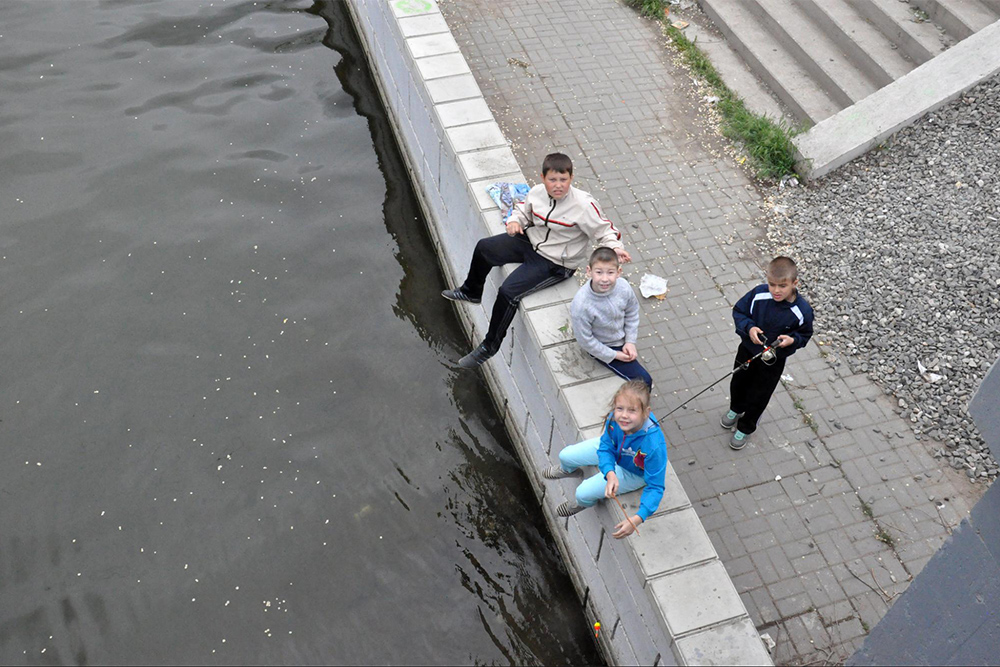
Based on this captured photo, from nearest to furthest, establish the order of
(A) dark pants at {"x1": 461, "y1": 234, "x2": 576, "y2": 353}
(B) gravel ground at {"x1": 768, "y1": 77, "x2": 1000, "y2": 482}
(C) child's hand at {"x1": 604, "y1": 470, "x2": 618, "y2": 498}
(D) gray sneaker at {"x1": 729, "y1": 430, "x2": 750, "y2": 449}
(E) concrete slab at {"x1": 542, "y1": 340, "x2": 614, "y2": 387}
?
(C) child's hand at {"x1": 604, "y1": 470, "x2": 618, "y2": 498} → (E) concrete slab at {"x1": 542, "y1": 340, "x2": 614, "y2": 387} → (A) dark pants at {"x1": 461, "y1": 234, "x2": 576, "y2": 353} → (D) gray sneaker at {"x1": 729, "y1": 430, "x2": 750, "y2": 449} → (B) gravel ground at {"x1": 768, "y1": 77, "x2": 1000, "y2": 482}

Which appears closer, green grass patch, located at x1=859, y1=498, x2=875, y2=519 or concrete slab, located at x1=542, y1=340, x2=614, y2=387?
concrete slab, located at x1=542, y1=340, x2=614, y2=387

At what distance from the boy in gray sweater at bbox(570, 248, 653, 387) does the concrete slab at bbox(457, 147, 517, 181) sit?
170cm

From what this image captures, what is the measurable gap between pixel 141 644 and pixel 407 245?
448 centimetres

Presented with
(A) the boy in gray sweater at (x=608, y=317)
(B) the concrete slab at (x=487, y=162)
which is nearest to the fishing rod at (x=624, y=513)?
(A) the boy in gray sweater at (x=608, y=317)

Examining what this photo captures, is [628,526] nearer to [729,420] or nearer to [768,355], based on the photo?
[768,355]

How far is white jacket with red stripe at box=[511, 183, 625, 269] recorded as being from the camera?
6129 mm

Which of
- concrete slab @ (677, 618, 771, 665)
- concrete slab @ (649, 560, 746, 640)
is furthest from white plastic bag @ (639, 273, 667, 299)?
concrete slab @ (677, 618, 771, 665)

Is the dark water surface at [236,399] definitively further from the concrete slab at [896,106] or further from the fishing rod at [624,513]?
the concrete slab at [896,106]

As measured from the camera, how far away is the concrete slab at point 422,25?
27.2 feet

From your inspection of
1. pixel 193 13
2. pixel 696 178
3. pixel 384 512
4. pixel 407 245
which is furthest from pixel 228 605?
pixel 193 13

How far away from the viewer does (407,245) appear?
28.7ft

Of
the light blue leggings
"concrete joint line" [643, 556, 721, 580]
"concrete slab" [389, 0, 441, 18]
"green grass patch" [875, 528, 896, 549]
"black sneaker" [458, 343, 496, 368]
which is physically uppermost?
"concrete slab" [389, 0, 441, 18]

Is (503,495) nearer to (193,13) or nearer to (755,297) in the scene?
(755,297)

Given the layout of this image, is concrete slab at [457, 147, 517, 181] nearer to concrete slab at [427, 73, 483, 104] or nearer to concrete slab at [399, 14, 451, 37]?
concrete slab at [427, 73, 483, 104]
